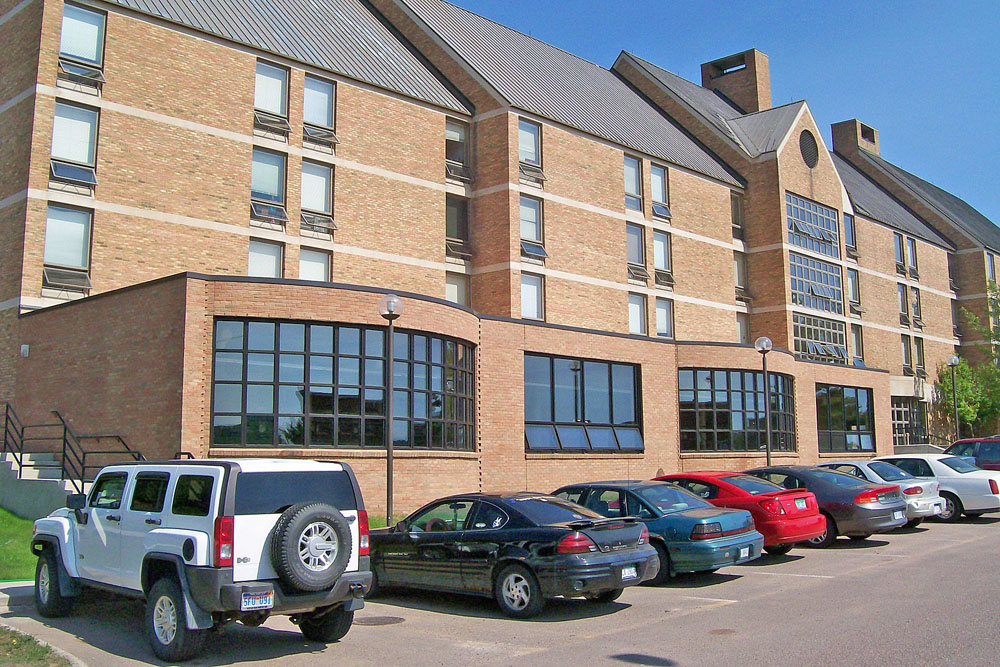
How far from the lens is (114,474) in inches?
390

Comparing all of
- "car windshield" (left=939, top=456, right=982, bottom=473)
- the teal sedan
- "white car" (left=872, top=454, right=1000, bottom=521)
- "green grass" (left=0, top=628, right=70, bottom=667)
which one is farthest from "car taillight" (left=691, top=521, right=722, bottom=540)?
"car windshield" (left=939, top=456, right=982, bottom=473)

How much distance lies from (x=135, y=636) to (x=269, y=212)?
17.3m

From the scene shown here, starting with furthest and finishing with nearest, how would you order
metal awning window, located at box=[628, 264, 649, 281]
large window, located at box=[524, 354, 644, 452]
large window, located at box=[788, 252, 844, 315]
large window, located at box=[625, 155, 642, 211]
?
large window, located at box=[788, 252, 844, 315] < large window, located at box=[625, 155, 642, 211] < metal awning window, located at box=[628, 264, 649, 281] < large window, located at box=[524, 354, 644, 452]

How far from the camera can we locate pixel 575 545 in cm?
1014

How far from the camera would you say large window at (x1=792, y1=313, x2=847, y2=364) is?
3836cm

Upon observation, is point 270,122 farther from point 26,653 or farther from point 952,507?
point 952,507

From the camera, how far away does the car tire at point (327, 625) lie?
9.08m

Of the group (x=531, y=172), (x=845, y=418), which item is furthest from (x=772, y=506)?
(x=845, y=418)

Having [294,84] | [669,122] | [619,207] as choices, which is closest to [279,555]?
[294,84]

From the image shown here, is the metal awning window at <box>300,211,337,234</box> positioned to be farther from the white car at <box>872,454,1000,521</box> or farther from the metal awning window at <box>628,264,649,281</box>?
the white car at <box>872,454,1000,521</box>

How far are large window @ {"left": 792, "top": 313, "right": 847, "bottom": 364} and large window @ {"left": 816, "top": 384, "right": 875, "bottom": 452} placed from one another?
2.47m

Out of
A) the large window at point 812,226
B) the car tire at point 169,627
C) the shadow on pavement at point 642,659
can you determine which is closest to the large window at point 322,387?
the car tire at point 169,627

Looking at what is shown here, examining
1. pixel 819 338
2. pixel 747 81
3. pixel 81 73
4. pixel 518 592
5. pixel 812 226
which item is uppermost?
pixel 747 81

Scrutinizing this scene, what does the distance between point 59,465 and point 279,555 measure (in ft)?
41.3
